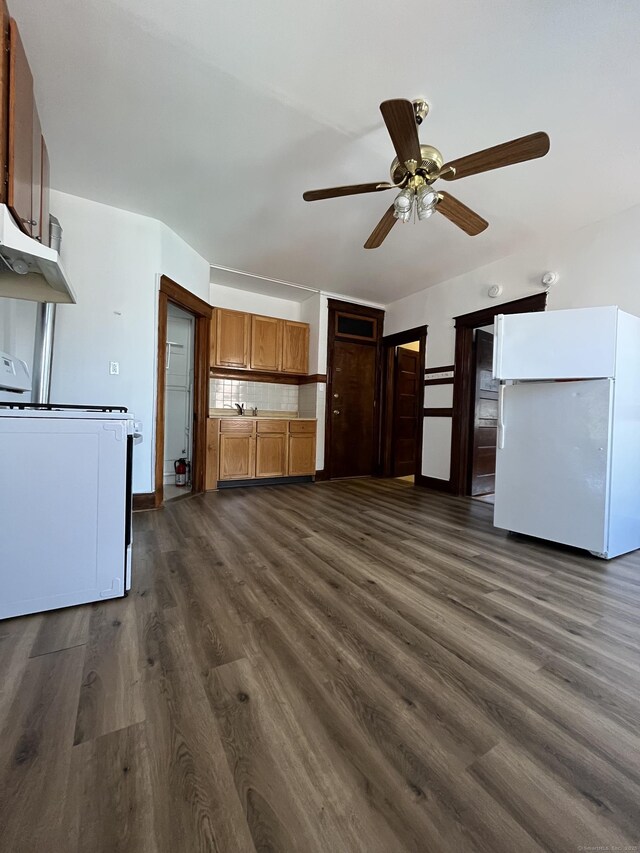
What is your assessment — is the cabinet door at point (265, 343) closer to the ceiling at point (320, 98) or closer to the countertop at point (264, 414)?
the countertop at point (264, 414)

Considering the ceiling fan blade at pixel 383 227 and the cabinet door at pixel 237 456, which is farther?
the cabinet door at pixel 237 456

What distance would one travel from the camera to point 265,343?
15.2 feet

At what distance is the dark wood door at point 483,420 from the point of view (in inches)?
161

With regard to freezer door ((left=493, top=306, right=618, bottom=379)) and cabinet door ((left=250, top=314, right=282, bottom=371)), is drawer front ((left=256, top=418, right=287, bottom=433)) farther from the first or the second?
freezer door ((left=493, top=306, right=618, bottom=379))

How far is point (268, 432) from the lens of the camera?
4.36 m

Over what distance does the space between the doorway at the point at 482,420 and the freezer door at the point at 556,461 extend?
141 cm

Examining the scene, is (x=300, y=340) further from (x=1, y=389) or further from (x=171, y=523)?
(x=1, y=389)

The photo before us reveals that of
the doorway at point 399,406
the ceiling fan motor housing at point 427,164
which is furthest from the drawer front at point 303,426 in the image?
the ceiling fan motor housing at point 427,164

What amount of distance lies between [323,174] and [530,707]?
3.05 metres

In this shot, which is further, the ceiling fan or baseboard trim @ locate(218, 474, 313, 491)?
baseboard trim @ locate(218, 474, 313, 491)

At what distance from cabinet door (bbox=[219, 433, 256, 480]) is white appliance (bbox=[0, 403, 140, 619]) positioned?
2.45m

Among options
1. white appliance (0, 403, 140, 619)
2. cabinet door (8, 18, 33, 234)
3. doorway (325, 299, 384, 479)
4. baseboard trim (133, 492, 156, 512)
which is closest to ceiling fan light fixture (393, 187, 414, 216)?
cabinet door (8, 18, 33, 234)

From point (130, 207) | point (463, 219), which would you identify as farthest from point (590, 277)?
point (130, 207)

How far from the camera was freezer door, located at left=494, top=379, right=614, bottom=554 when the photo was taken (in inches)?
87.3
